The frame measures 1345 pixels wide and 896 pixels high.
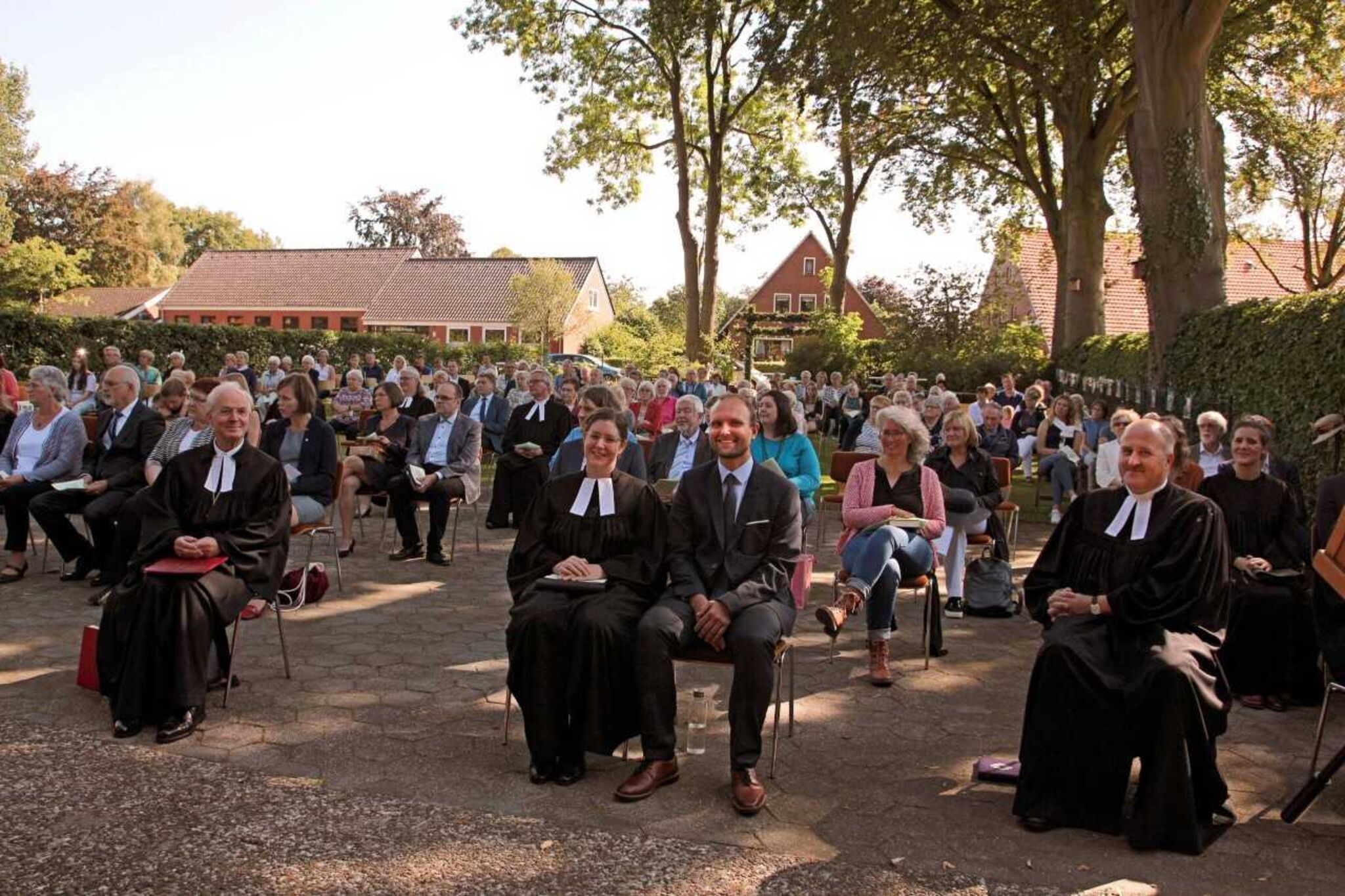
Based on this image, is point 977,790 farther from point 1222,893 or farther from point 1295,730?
point 1295,730

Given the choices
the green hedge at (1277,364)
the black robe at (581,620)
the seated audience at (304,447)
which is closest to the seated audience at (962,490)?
the black robe at (581,620)

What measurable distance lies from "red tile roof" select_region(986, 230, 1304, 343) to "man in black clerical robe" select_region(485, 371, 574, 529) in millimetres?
28953

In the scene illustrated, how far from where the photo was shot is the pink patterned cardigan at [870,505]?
21.8 ft

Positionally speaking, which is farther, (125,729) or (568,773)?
(125,729)

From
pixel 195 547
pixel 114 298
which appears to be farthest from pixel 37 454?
pixel 114 298

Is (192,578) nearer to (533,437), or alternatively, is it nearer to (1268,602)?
(533,437)

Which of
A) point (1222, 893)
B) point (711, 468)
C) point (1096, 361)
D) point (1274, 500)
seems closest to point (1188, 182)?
point (1096, 361)

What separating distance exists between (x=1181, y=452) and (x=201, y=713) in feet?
18.1

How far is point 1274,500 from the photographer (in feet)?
21.1

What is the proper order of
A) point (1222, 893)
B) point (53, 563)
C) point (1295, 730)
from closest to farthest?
point (1222, 893) < point (1295, 730) < point (53, 563)

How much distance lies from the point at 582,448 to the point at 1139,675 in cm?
485

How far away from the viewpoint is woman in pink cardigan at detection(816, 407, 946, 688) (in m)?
6.32

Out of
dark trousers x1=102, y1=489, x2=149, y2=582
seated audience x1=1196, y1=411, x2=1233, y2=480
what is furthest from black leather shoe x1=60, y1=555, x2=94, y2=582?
seated audience x1=1196, y1=411, x2=1233, y2=480

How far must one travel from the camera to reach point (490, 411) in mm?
12211
